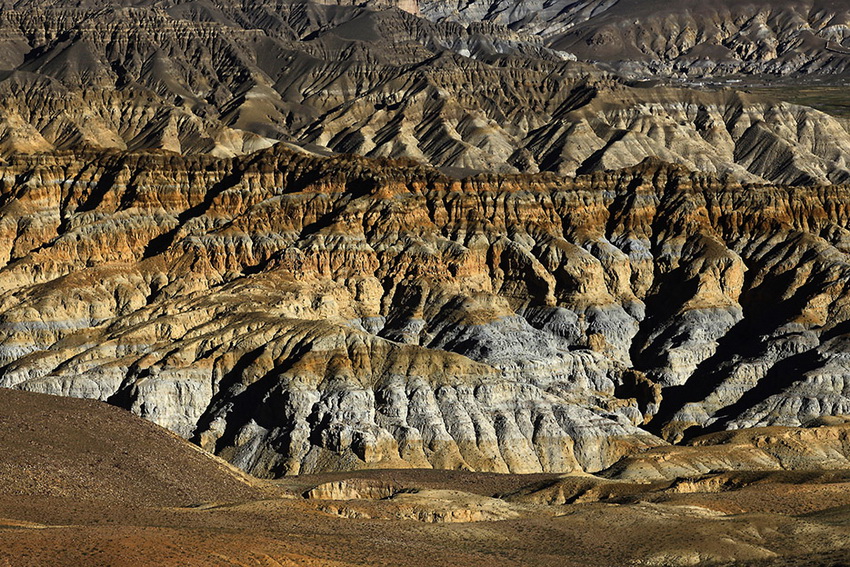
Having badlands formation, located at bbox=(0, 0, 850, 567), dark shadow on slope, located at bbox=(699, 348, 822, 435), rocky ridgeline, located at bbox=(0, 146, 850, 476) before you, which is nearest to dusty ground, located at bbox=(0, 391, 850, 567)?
badlands formation, located at bbox=(0, 0, 850, 567)

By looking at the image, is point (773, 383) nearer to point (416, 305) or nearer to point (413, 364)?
point (416, 305)

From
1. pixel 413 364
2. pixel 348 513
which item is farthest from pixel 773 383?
pixel 348 513

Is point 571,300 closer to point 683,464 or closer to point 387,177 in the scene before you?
point 387,177

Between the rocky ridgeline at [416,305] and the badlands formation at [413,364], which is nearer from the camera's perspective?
the badlands formation at [413,364]

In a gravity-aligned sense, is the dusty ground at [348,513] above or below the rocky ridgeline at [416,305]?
below

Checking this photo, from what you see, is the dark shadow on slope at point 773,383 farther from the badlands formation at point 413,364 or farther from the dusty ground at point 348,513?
the dusty ground at point 348,513

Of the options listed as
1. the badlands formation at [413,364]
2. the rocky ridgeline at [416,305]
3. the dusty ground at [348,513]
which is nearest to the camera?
the dusty ground at [348,513]

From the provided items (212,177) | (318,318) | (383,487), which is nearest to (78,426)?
(383,487)

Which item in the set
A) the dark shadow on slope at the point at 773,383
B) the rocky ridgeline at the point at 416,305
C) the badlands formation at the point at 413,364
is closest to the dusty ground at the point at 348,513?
the badlands formation at the point at 413,364
